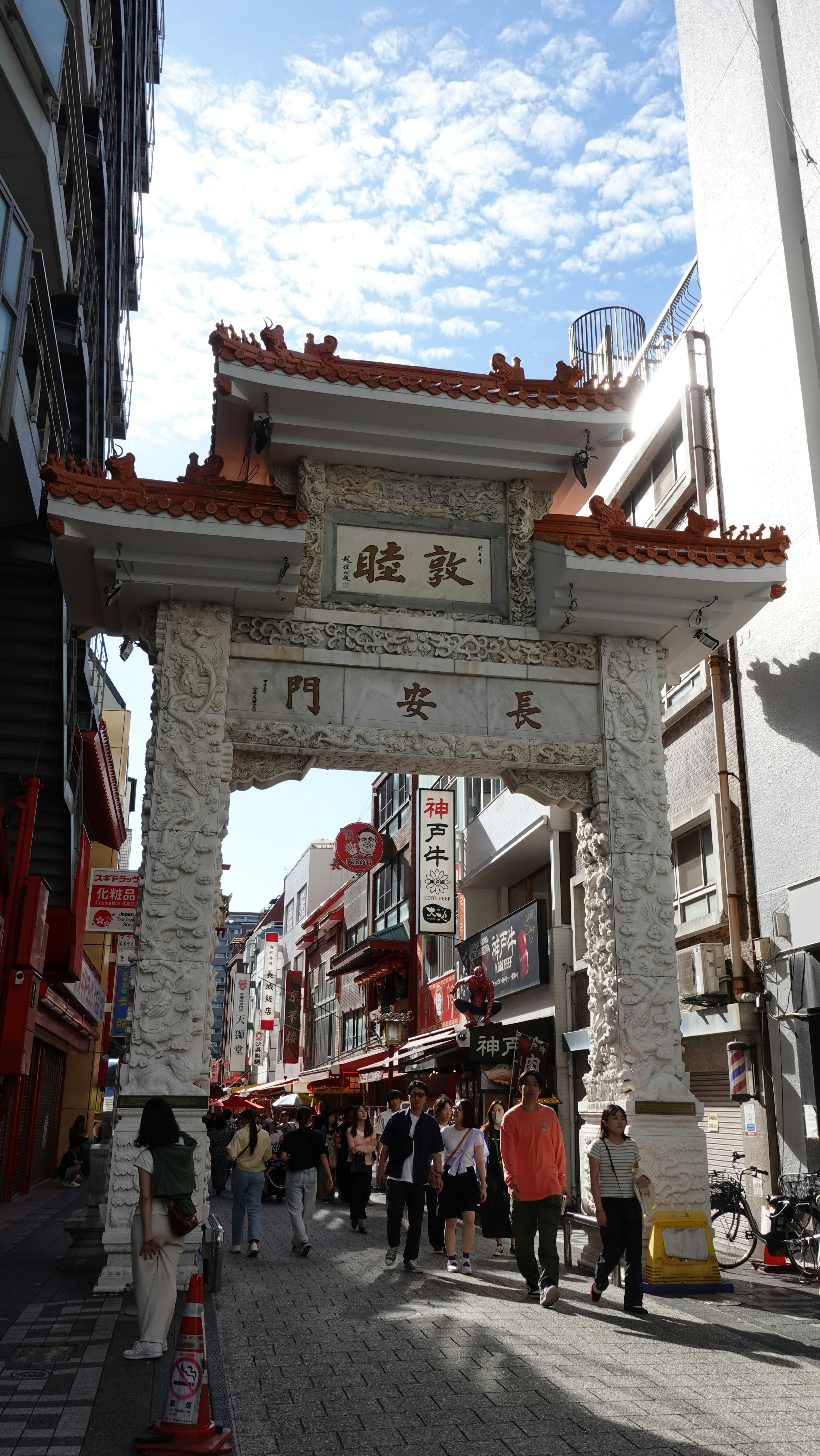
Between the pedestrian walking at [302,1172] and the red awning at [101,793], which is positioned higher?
the red awning at [101,793]

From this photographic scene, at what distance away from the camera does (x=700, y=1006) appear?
13.5 metres

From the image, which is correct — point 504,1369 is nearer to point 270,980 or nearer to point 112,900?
point 112,900

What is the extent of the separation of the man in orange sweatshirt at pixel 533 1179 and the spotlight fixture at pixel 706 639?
5.29m

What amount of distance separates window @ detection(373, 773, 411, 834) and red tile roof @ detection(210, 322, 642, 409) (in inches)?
818

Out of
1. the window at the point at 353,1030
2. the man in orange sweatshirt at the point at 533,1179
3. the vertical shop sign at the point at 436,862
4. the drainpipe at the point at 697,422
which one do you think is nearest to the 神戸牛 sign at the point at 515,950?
the vertical shop sign at the point at 436,862

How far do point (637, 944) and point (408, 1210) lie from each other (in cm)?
336

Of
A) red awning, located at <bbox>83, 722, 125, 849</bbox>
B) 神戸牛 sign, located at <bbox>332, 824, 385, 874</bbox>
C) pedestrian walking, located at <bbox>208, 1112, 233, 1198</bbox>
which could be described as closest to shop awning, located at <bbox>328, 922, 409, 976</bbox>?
神戸牛 sign, located at <bbox>332, 824, 385, 874</bbox>

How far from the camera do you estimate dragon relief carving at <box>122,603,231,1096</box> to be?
973 cm

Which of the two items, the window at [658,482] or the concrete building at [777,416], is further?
the window at [658,482]

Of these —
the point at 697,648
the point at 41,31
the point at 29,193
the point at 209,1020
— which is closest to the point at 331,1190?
the point at 209,1020

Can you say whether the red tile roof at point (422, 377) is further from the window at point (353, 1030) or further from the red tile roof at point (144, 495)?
the window at point (353, 1030)

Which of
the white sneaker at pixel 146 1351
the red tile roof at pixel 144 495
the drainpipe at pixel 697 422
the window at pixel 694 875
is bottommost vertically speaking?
the white sneaker at pixel 146 1351

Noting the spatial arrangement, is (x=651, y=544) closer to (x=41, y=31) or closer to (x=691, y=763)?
(x=691, y=763)

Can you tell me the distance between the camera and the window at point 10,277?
9641mm
